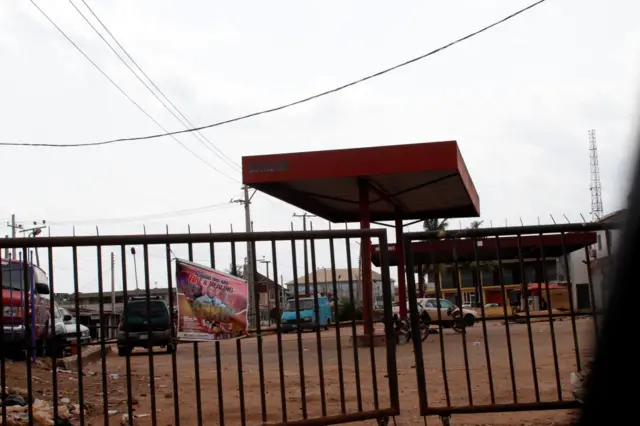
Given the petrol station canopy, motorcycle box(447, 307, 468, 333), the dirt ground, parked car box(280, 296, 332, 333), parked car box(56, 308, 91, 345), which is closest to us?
parked car box(56, 308, 91, 345)

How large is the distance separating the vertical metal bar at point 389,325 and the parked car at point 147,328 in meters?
1.79

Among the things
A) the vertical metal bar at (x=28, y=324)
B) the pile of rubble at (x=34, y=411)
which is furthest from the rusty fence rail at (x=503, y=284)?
the pile of rubble at (x=34, y=411)

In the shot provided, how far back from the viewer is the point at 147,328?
5145mm

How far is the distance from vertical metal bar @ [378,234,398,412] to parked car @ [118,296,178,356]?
179 centimetres

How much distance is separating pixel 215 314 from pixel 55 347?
49.2 inches

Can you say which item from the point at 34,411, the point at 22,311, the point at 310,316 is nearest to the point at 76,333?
the point at 22,311

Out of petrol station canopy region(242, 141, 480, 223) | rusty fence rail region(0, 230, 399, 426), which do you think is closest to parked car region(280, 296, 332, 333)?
rusty fence rail region(0, 230, 399, 426)

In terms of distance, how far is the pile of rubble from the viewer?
5774 mm

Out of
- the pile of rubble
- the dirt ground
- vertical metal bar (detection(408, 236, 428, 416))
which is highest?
vertical metal bar (detection(408, 236, 428, 416))

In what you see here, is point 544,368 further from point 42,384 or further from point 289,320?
point 42,384

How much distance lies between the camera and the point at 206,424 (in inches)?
250

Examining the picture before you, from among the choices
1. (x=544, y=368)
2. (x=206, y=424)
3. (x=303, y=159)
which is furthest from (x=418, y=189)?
(x=206, y=424)

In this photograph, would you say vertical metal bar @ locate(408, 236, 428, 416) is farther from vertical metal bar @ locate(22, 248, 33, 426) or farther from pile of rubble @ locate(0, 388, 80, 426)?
pile of rubble @ locate(0, 388, 80, 426)

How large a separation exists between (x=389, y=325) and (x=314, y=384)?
158 inches
